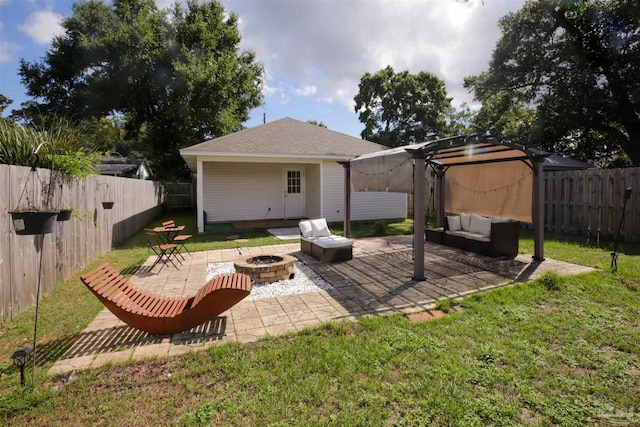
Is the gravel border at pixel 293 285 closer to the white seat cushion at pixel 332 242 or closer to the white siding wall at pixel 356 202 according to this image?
the white seat cushion at pixel 332 242

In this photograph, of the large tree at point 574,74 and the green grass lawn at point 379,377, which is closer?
the green grass lawn at point 379,377

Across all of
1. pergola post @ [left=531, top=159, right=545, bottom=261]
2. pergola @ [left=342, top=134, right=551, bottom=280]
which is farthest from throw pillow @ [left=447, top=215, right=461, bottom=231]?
pergola post @ [left=531, top=159, right=545, bottom=261]

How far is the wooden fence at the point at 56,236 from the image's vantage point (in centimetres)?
395

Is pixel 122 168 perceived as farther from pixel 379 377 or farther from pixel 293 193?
pixel 379 377

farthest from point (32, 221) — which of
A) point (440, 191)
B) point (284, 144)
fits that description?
point (284, 144)

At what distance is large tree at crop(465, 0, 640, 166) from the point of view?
48.0 ft

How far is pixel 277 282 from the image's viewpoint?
223 inches

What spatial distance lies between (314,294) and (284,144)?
29.6 ft

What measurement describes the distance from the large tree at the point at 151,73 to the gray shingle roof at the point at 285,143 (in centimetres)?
957

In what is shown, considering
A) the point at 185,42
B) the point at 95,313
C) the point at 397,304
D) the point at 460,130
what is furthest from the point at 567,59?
the point at 185,42

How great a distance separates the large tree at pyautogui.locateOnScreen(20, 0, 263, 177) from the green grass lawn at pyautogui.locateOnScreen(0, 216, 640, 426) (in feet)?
68.6

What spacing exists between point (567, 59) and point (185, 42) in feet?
79.1

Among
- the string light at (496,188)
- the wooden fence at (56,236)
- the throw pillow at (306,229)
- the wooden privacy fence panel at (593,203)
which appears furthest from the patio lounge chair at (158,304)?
the wooden privacy fence panel at (593,203)

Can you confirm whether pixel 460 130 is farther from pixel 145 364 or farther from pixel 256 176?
pixel 145 364
